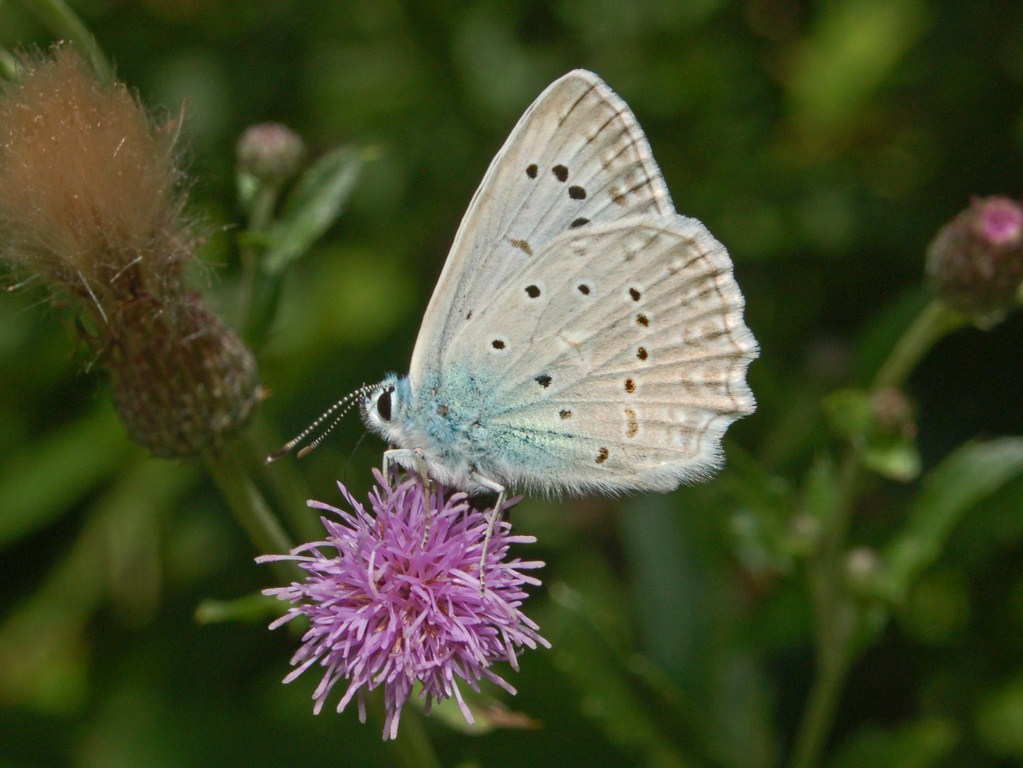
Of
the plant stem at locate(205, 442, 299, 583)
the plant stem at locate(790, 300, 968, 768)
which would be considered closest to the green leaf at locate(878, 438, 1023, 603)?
the plant stem at locate(790, 300, 968, 768)

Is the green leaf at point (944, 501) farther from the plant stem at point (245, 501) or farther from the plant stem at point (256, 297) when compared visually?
the plant stem at point (256, 297)

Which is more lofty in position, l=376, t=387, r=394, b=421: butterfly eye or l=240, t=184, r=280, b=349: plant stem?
l=240, t=184, r=280, b=349: plant stem

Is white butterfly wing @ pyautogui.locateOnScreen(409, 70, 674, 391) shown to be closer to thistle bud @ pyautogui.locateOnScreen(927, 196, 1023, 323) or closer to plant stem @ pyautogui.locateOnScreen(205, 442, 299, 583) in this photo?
plant stem @ pyautogui.locateOnScreen(205, 442, 299, 583)

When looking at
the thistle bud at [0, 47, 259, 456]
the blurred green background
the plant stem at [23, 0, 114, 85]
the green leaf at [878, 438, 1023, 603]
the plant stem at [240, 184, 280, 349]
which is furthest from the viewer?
the blurred green background

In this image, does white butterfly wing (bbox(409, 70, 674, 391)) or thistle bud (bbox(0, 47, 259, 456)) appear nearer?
thistle bud (bbox(0, 47, 259, 456))

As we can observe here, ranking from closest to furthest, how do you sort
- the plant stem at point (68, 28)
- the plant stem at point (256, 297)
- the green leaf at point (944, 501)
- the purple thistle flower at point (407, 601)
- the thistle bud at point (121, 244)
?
1. the purple thistle flower at point (407, 601)
2. the thistle bud at point (121, 244)
3. the plant stem at point (68, 28)
4. the plant stem at point (256, 297)
5. the green leaf at point (944, 501)

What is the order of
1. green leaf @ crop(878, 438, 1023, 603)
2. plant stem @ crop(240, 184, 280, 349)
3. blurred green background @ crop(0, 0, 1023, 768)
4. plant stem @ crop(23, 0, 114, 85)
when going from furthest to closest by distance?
Result: 1. blurred green background @ crop(0, 0, 1023, 768)
2. green leaf @ crop(878, 438, 1023, 603)
3. plant stem @ crop(240, 184, 280, 349)
4. plant stem @ crop(23, 0, 114, 85)

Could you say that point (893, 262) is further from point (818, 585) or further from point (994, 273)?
point (818, 585)

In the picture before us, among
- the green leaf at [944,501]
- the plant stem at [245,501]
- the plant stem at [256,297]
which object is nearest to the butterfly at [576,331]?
the plant stem at [245,501]
